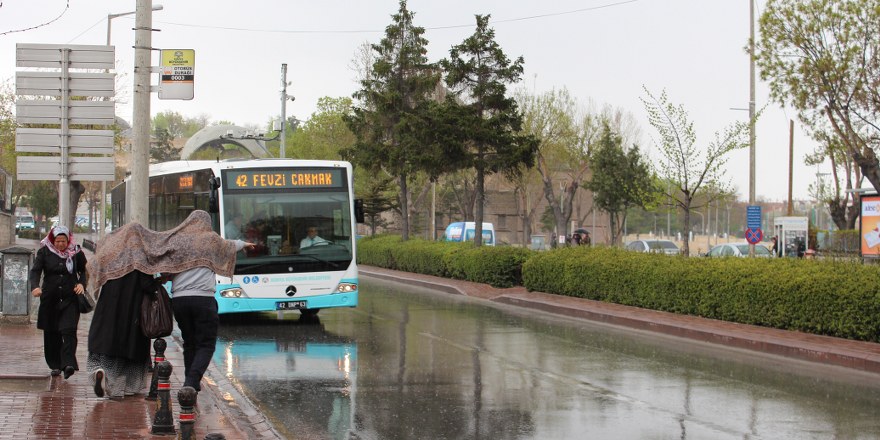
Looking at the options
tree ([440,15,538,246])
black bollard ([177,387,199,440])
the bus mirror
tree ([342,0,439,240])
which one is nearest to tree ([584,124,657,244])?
tree ([342,0,439,240])

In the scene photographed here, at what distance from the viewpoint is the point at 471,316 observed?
20531 millimetres

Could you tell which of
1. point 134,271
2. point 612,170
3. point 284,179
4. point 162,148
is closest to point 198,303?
point 134,271

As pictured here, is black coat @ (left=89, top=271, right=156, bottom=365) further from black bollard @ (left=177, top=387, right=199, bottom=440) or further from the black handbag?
black bollard @ (left=177, top=387, right=199, bottom=440)

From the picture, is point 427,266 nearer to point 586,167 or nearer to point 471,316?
point 471,316

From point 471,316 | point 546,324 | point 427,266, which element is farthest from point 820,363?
point 427,266

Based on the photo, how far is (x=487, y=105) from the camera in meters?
31.7

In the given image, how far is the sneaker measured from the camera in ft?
30.2

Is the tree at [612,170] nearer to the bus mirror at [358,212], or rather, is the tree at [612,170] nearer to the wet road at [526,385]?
the bus mirror at [358,212]

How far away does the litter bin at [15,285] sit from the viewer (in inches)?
619

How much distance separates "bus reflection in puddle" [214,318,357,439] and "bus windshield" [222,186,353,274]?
1.21m

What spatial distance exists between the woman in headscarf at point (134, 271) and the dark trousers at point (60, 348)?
3.20ft

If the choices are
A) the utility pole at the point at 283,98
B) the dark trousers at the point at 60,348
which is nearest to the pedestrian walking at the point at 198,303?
the dark trousers at the point at 60,348

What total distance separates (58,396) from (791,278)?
11.7 m

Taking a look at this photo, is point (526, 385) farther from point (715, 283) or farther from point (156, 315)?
point (715, 283)
